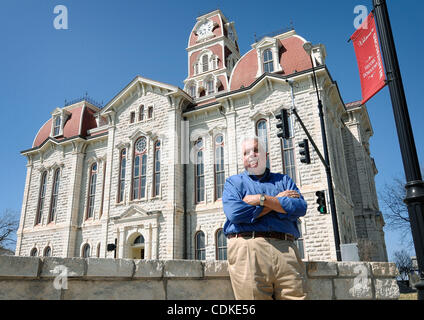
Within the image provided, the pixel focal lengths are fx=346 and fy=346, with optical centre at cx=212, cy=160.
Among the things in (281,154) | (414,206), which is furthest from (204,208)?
(414,206)

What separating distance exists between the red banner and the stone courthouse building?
1332 cm

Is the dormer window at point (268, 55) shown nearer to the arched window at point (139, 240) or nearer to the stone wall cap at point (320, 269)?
the arched window at point (139, 240)

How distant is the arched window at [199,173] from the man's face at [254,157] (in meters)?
19.4

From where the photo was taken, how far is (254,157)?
12.9ft

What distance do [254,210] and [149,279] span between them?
5.52 feet

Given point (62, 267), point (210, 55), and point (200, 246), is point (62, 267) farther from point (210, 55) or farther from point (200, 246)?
point (210, 55)

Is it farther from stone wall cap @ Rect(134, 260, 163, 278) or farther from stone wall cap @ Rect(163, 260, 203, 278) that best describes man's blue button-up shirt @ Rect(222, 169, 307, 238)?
stone wall cap @ Rect(134, 260, 163, 278)

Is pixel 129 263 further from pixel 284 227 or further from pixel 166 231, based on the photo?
pixel 166 231

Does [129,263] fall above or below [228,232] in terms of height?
below

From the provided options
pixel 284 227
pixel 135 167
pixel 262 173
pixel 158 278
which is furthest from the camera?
pixel 135 167

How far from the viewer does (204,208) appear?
22422 millimetres

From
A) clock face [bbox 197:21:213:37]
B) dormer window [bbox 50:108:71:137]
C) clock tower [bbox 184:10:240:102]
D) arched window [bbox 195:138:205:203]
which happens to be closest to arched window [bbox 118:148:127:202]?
arched window [bbox 195:138:205:203]

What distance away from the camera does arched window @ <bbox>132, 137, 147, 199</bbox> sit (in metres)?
24.5
